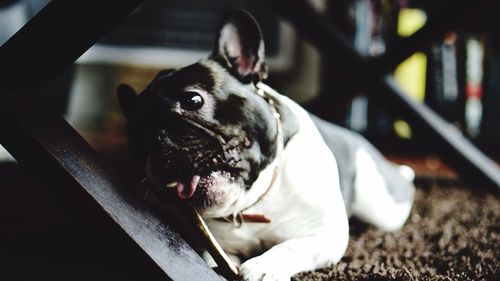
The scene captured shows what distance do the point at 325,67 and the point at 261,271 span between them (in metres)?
2.38

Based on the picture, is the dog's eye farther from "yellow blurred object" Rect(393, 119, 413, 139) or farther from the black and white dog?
"yellow blurred object" Rect(393, 119, 413, 139)

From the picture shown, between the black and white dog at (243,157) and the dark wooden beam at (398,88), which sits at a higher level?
the black and white dog at (243,157)

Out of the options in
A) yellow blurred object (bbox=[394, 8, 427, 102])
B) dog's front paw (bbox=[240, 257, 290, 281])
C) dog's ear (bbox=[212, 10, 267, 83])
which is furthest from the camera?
yellow blurred object (bbox=[394, 8, 427, 102])

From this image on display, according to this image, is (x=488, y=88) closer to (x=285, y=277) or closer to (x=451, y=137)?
(x=451, y=137)

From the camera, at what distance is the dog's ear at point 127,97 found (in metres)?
1.02

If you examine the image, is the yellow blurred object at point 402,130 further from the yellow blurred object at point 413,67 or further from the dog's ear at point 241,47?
the dog's ear at point 241,47

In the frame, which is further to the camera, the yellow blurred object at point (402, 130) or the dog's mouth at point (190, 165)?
the yellow blurred object at point (402, 130)

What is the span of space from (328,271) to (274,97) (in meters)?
0.33

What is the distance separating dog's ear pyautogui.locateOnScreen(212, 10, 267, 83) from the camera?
1007mm

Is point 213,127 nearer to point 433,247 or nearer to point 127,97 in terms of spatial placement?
point 127,97

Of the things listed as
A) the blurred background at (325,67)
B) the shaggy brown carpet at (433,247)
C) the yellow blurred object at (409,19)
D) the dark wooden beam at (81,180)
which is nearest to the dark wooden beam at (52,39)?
the dark wooden beam at (81,180)

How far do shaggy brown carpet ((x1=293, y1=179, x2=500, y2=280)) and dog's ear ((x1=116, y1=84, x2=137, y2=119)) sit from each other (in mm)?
410

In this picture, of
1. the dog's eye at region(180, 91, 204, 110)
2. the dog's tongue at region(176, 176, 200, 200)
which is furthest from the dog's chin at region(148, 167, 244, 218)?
the dog's eye at region(180, 91, 204, 110)

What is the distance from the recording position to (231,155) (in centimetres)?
91
